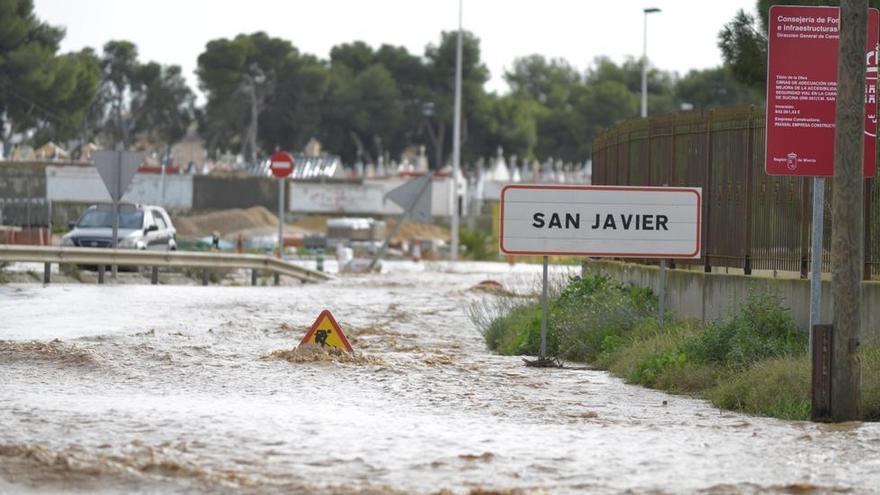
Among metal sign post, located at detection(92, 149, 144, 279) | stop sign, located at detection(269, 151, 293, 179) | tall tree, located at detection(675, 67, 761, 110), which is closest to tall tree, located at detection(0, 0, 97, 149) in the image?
tall tree, located at detection(675, 67, 761, 110)

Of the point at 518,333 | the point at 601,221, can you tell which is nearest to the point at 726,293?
the point at 601,221

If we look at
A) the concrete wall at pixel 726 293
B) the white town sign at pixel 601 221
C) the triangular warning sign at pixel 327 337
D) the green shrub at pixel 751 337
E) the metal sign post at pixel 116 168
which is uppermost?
the metal sign post at pixel 116 168

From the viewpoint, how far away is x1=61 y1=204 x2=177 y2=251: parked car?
3647 centimetres

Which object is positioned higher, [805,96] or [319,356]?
[805,96]

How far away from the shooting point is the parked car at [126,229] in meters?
36.5

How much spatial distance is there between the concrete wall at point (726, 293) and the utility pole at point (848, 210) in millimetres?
2370

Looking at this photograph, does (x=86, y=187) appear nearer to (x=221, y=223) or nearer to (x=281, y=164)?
(x=221, y=223)

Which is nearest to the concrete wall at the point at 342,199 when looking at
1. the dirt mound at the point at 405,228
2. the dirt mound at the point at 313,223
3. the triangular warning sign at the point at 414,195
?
the dirt mound at the point at 405,228

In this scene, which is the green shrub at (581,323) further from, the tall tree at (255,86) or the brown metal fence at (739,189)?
the tall tree at (255,86)

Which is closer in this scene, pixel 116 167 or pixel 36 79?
pixel 116 167

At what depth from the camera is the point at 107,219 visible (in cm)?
3775

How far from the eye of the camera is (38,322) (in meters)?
20.8

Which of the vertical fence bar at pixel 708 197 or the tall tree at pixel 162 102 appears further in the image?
the tall tree at pixel 162 102

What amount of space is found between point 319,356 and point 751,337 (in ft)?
13.3
